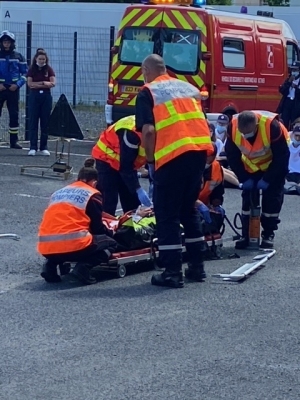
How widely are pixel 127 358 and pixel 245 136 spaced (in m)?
4.28

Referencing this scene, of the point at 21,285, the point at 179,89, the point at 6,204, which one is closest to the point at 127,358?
the point at 21,285

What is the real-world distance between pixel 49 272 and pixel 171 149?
1429 mm

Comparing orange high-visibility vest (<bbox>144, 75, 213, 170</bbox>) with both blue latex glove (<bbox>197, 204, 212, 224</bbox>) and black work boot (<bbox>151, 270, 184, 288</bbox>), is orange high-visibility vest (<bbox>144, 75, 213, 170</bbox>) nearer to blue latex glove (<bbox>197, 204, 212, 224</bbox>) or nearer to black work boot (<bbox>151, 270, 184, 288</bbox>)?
black work boot (<bbox>151, 270, 184, 288</bbox>)

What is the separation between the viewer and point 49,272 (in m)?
8.39

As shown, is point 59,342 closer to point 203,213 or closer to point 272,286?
point 272,286

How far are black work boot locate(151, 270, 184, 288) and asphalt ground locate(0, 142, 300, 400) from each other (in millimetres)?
111

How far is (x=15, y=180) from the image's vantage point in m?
14.7

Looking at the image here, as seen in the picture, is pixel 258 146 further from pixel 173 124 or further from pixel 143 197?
pixel 173 124

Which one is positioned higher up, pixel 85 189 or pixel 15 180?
pixel 85 189

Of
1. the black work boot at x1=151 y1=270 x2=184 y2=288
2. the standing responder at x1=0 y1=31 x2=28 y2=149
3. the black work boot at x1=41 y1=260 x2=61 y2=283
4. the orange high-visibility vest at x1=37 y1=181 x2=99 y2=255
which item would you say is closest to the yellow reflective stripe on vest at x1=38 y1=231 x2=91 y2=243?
the orange high-visibility vest at x1=37 y1=181 x2=99 y2=255

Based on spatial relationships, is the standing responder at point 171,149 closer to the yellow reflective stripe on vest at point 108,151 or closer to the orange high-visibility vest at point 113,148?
the orange high-visibility vest at point 113,148

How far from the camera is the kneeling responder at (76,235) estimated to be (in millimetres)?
8250

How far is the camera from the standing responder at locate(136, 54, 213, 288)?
27.0 feet

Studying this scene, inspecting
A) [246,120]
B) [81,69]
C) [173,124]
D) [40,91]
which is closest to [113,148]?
[246,120]
